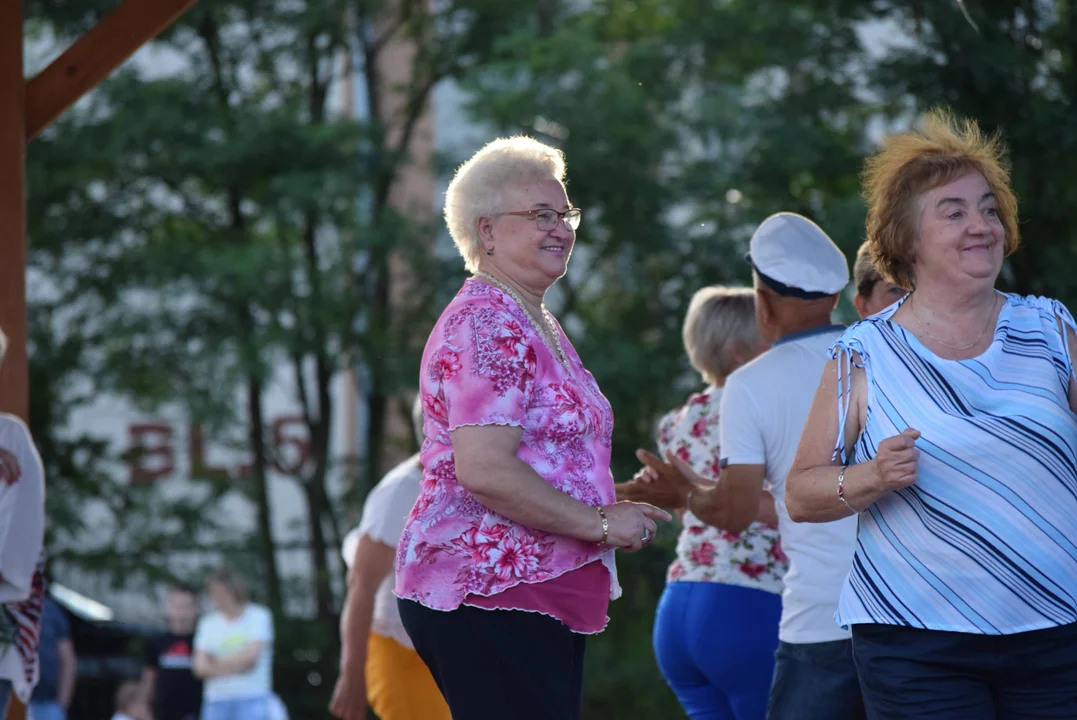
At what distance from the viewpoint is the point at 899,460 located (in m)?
2.38

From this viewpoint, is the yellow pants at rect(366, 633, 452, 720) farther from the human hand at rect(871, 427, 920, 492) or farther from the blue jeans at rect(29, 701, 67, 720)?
the blue jeans at rect(29, 701, 67, 720)

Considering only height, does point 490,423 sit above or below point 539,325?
below

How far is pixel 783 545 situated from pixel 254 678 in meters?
6.28

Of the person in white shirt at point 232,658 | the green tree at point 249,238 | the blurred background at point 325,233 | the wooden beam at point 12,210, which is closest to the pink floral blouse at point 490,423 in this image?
the wooden beam at point 12,210

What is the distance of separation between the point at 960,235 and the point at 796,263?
88cm

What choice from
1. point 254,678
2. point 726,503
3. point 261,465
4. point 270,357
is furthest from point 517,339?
point 261,465

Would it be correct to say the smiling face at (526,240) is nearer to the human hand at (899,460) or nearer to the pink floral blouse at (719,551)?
the human hand at (899,460)

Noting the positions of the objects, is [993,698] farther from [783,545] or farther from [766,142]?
[766,142]

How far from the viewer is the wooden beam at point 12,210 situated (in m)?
4.90

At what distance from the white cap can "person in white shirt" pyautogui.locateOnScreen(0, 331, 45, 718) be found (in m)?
A: 2.03

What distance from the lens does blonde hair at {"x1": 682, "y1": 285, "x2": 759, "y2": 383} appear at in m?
3.94

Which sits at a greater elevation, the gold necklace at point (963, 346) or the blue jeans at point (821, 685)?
the gold necklace at point (963, 346)

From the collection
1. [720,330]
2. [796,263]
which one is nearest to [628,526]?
[796,263]

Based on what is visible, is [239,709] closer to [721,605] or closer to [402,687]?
[402,687]
